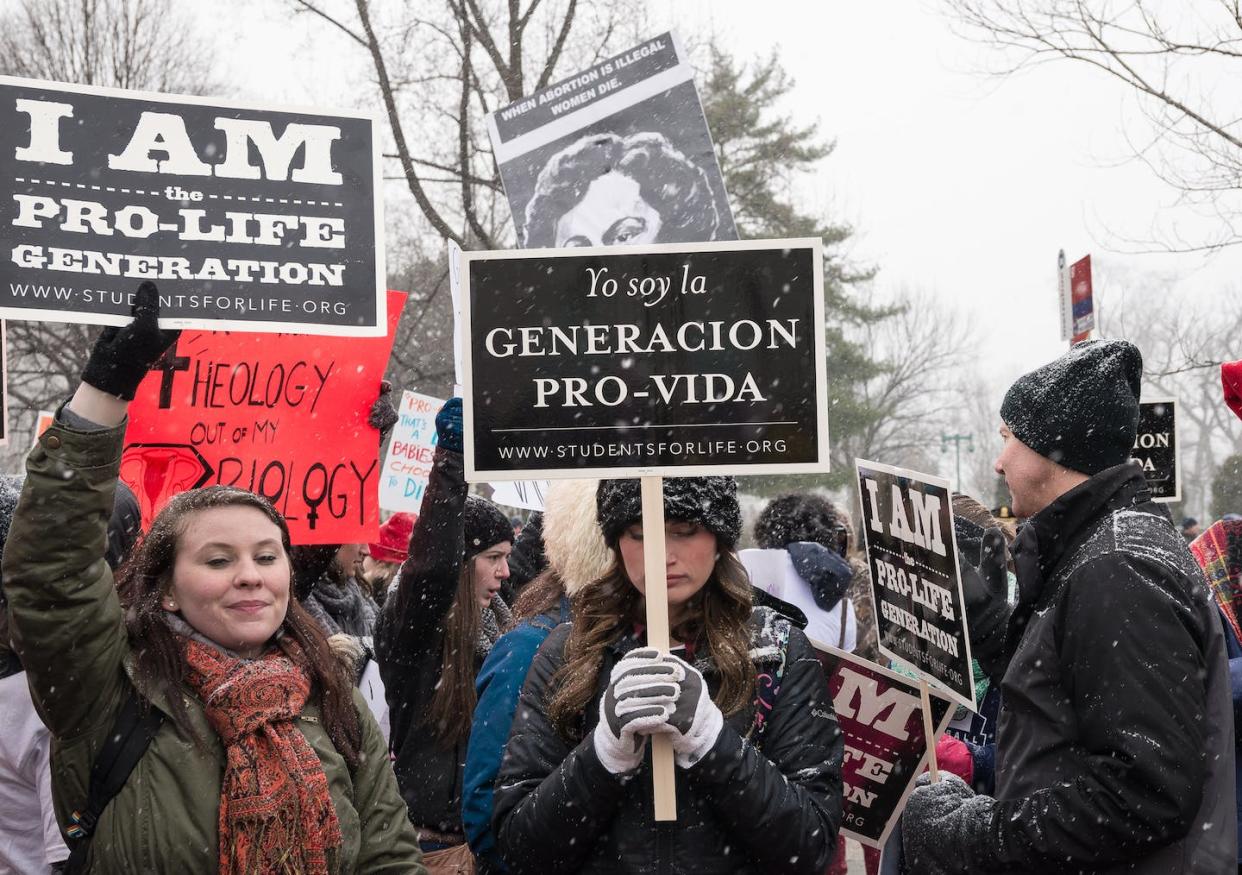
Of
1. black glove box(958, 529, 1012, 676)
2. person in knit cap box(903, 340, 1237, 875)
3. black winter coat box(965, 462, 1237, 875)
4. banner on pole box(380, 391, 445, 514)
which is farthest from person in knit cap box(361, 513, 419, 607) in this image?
black winter coat box(965, 462, 1237, 875)

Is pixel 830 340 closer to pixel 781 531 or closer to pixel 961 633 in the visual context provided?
pixel 781 531

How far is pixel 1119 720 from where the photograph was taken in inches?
103

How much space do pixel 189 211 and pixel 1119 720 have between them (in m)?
2.48

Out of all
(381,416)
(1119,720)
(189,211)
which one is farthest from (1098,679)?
(381,416)

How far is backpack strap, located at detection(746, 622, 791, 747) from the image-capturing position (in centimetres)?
296

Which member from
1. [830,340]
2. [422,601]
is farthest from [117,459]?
[830,340]

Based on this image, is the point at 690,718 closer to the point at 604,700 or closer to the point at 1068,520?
the point at 604,700

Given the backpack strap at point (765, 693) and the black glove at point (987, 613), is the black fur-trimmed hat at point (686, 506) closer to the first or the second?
the backpack strap at point (765, 693)

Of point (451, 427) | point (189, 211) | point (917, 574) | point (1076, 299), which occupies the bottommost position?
point (917, 574)

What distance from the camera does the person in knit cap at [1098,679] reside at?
2.61m

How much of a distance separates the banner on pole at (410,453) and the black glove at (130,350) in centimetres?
487

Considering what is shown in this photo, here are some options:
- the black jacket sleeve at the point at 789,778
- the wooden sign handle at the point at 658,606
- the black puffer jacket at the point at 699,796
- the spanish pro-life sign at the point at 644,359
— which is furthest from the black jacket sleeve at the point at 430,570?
the black jacket sleeve at the point at 789,778

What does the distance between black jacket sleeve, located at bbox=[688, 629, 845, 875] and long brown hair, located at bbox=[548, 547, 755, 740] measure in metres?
0.12

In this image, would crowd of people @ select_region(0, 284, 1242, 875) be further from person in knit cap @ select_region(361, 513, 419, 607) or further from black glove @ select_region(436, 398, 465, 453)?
person in knit cap @ select_region(361, 513, 419, 607)
